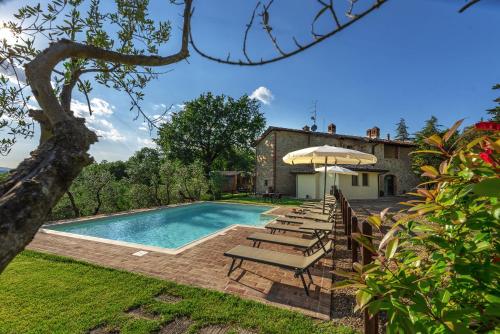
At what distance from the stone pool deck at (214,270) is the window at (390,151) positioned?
26.8 metres

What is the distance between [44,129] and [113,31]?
1747 millimetres

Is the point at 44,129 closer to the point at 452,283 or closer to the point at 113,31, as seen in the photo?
the point at 113,31

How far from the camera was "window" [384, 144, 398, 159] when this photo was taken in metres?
28.6

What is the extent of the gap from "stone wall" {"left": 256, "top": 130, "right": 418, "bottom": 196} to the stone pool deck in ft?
64.5

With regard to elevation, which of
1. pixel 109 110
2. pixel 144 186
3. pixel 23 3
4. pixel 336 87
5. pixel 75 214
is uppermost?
pixel 336 87

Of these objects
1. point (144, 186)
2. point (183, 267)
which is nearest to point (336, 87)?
point (183, 267)

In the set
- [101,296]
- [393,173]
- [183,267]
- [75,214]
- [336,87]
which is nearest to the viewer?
[101,296]

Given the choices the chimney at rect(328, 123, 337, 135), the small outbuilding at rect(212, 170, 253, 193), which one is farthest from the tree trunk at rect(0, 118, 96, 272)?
the small outbuilding at rect(212, 170, 253, 193)

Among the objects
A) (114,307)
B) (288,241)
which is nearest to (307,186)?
(288,241)

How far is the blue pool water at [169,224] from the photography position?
1002 cm

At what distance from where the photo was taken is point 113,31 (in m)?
2.77

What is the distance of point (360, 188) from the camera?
82.2ft

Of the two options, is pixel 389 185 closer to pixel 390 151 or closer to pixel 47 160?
pixel 390 151

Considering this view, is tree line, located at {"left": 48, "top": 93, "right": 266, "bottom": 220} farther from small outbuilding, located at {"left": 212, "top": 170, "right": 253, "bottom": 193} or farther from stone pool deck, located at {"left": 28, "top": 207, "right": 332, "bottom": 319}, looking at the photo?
stone pool deck, located at {"left": 28, "top": 207, "right": 332, "bottom": 319}
